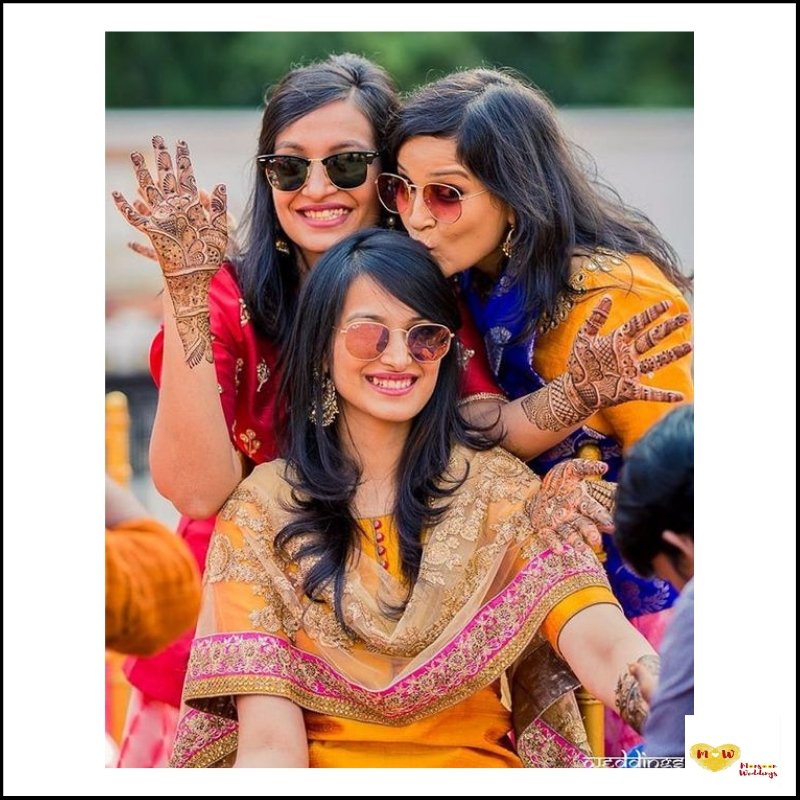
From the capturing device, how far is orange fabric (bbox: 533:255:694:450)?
11.3 feet

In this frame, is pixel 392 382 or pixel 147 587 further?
pixel 147 587

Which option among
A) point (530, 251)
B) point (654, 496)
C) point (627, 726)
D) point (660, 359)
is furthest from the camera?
point (627, 726)

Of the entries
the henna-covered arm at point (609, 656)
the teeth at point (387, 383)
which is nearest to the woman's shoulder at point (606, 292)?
the teeth at point (387, 383)

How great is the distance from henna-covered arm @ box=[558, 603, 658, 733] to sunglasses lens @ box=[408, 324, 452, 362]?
0.70 metres

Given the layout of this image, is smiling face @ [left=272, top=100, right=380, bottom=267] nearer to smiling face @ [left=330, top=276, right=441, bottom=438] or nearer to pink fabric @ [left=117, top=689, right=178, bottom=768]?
smiling face @ [left=330, top=276, right=441, bottom=438]

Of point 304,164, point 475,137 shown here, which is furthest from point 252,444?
point 475,137

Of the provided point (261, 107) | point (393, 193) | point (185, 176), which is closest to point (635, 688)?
point (393, 193)

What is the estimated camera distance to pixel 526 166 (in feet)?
11.3

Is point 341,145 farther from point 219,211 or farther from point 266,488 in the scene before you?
point 266,488

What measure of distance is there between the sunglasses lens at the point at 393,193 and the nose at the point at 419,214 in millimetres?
41

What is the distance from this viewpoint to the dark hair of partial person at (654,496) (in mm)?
2869

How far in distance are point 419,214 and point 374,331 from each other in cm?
35

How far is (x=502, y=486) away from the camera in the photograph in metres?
3.33
